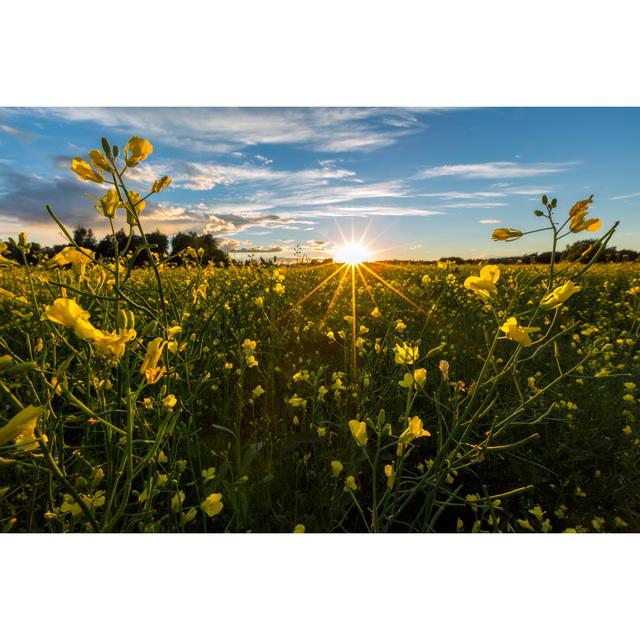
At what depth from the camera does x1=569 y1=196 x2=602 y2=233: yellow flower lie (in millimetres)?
752

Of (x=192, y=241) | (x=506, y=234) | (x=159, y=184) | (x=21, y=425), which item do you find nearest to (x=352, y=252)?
(x=192, y=241)

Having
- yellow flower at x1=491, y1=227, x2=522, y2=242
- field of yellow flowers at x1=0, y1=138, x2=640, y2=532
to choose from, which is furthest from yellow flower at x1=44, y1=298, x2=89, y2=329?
yellow flower at x1=491, y1=227, x2=522, y2=242

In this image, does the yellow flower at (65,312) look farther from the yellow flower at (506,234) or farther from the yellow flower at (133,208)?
the yellow flower at (506,234)

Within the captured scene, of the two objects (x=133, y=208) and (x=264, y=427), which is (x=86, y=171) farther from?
(x=264, y=427)

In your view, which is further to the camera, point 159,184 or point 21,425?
point 159,184

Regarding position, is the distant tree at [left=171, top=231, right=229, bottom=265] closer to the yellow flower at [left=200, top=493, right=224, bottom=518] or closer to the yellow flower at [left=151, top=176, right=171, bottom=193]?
the yellow flower at [left=151, top=176, right=171, bottom=193]

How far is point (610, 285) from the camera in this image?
13.3 ft

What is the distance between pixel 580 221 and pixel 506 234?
0.42 ft

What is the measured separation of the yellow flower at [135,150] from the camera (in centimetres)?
71

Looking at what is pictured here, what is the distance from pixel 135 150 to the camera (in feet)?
2.36

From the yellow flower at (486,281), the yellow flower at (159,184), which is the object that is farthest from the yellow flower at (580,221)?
the yellow flower at (159,184)

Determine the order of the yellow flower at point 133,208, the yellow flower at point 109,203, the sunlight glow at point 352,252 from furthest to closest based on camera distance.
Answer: the sunlight glow at point 352,252 → the yellow flower at point 109,203 → the yellow flower at point 133,208
